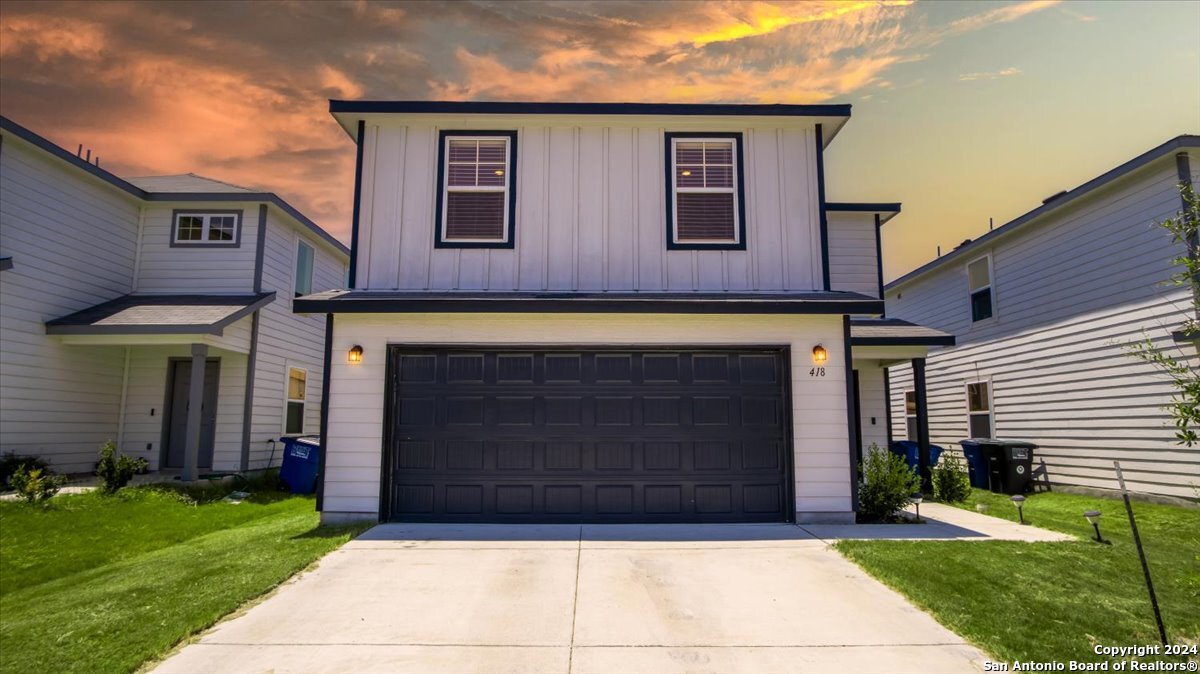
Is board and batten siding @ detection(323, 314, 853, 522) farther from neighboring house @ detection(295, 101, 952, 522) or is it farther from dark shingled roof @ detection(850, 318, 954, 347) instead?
dark shingled roof @ detection(850, 318, 954, 347)

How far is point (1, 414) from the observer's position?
33.7 ft

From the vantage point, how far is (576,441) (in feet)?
25.9

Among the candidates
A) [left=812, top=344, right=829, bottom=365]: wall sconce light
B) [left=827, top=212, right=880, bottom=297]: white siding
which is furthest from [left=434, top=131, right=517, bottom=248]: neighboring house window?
[left=827, top=212, right=880, bottom=297]: white siding

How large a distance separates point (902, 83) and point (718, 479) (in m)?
8.39

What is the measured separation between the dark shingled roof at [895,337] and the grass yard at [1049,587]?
11.2 ft

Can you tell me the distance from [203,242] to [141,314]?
225 centimetres

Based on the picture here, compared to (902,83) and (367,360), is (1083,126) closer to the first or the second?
(902,83)

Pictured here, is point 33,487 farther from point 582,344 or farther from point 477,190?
point 582,344

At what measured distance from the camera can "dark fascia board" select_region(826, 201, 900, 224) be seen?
450 inches

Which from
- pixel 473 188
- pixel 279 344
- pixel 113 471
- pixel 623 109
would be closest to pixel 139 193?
pixel 279 344

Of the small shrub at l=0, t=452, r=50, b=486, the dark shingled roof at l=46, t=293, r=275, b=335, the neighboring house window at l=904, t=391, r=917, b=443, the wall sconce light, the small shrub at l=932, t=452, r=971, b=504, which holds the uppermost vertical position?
the dark shingled roof at l=46, t=293, r=275, b=335

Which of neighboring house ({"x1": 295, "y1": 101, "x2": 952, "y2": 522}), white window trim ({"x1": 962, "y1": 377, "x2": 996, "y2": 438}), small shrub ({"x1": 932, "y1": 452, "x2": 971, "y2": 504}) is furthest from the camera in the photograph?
Result: white window trim ({"x1": 962, "y1": 377, "x2": 996, "y2": 438})

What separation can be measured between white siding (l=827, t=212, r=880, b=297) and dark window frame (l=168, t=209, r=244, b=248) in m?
12.8

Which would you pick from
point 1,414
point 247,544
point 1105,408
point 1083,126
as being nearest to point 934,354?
point 1105,408
